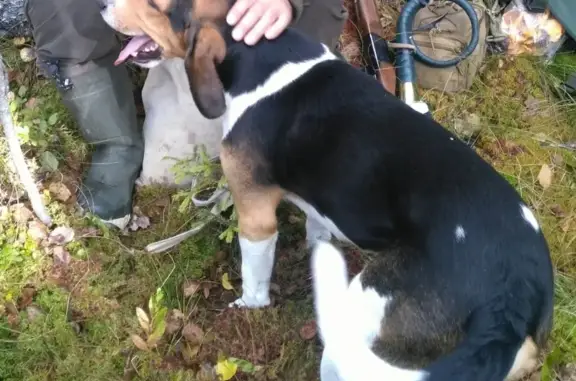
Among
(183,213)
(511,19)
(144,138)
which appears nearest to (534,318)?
(183,213)

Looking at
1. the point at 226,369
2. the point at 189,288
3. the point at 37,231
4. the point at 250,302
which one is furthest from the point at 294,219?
the point at 37,231

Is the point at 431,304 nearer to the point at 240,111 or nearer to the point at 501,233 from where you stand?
the point at 501,233

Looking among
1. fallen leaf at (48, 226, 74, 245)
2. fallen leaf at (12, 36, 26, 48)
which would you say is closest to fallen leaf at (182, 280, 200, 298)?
fallen leaf at (48, 226, 74, 245)

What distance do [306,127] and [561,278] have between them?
1600 millimetres

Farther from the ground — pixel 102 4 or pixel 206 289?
pixel 102 4

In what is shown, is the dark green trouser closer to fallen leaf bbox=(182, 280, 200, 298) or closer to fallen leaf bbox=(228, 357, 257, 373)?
fallen leaf bbox=(182, 280, 200, 298)

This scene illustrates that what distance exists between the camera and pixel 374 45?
3832 mm

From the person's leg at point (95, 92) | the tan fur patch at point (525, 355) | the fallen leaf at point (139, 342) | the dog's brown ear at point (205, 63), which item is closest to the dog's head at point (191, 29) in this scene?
the dog's brown ear at point (205, 63)

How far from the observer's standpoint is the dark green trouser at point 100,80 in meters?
3.01

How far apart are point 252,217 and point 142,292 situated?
676 mm

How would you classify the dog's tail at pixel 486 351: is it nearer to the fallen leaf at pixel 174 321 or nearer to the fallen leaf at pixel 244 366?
the fallen leaf at pixel 244 366

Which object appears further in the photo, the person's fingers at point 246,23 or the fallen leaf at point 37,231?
the fallen leaf at point 37,231

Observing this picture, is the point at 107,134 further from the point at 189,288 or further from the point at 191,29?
the point at 191,29

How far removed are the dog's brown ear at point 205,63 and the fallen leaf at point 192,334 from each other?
0.97m
